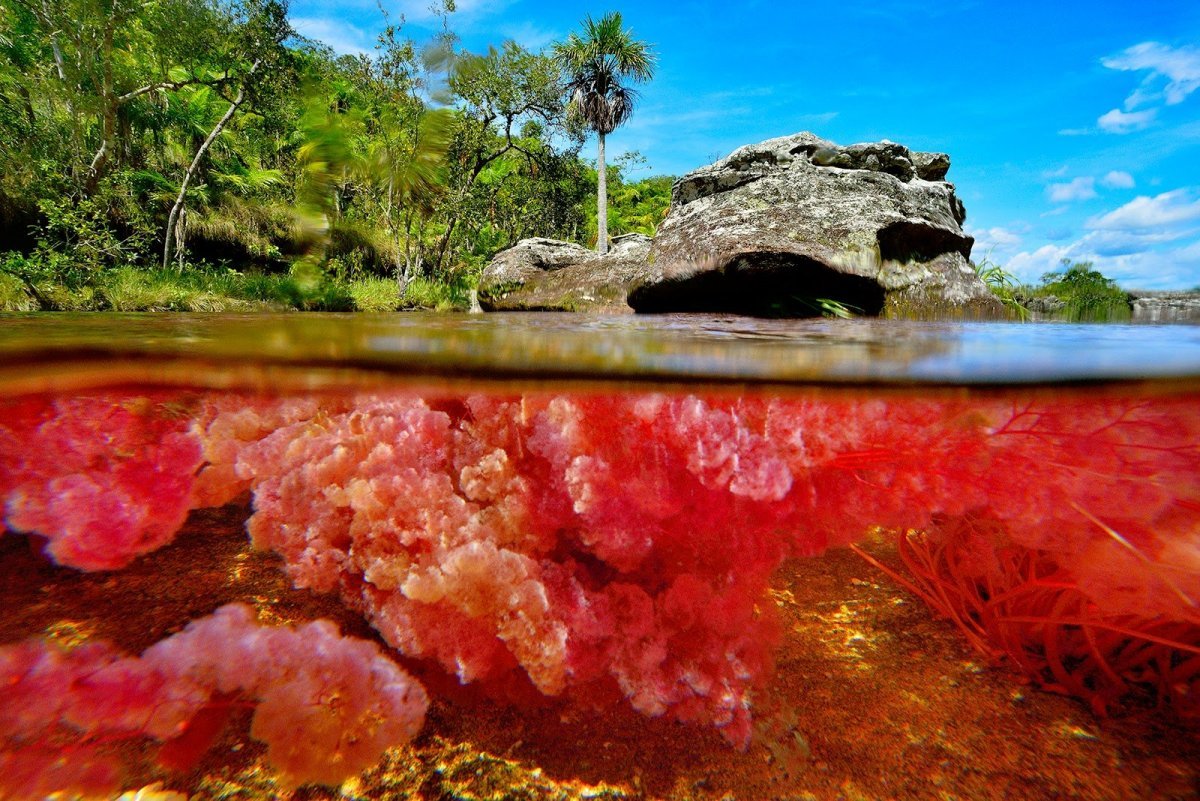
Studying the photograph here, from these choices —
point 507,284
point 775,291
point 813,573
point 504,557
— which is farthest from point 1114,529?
point 507,284

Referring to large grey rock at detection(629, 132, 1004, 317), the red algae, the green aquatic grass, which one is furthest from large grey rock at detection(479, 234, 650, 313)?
the red algae

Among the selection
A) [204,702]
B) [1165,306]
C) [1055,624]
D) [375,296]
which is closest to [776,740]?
[1055,624]

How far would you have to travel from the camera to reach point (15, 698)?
5.12ft

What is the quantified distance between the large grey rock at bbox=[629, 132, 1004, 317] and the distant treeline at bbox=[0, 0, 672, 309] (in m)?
10.0

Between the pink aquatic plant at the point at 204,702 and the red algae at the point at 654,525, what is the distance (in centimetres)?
7

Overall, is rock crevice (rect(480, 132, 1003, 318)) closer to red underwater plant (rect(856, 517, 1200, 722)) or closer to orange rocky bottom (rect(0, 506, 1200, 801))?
red underwater plant (rect(856, 517, 1200, 722))

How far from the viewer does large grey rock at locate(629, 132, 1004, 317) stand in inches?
228

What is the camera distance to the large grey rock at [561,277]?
8.09 meters

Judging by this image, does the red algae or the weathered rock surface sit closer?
the red algae

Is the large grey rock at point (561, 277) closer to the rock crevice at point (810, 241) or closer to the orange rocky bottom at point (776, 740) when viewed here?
the rock crevice at point (810, 241)

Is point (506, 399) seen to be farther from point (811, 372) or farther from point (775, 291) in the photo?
point (775, 291)

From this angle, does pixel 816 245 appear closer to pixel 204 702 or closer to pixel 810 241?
pixel 810 241

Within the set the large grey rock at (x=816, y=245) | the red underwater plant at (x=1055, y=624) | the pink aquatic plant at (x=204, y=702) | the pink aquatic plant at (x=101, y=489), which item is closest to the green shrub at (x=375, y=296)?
the large grey rock at (x=816, y=245)

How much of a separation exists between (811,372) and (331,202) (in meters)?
21.3
